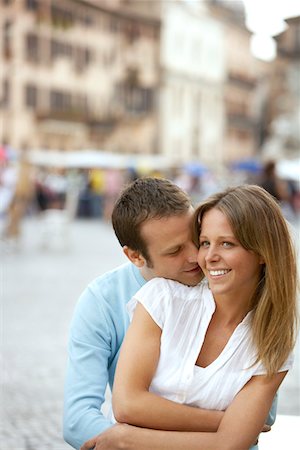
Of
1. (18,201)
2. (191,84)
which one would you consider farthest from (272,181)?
(191,84)

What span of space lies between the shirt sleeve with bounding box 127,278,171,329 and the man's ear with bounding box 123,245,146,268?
0.10 metres

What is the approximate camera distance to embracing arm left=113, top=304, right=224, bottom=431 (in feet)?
7.17

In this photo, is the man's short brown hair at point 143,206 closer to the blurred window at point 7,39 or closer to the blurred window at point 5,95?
the blurred window at point 5,95

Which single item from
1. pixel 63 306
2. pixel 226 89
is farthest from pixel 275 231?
pixel 226 89

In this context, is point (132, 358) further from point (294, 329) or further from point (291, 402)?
point (291, 402)

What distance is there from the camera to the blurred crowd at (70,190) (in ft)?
53.1

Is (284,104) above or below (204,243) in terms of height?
above

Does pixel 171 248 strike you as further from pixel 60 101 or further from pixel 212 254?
pixel 60 101

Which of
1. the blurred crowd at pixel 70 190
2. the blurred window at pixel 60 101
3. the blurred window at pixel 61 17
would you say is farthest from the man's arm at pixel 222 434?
the blurred window at pixel 61 17

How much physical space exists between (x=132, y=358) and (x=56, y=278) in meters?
10.1

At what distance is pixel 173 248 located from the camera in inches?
90.5

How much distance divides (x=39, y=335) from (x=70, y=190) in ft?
73.2

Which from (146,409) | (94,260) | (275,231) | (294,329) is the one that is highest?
(275,231)

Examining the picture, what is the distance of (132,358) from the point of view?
7.23ft
